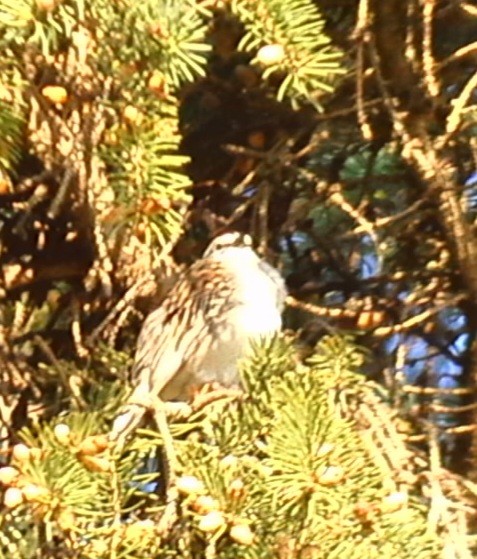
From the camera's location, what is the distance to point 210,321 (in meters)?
1.11

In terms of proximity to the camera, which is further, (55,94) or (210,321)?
(210,321)

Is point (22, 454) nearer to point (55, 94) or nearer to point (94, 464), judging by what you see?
point (94, 464)

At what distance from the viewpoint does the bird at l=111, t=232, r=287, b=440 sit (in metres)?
0.96

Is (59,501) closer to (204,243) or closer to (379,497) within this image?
(379,497)

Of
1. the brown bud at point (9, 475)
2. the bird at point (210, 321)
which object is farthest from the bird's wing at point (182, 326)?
the brown bud at point (9, 475)

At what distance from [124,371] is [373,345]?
187mm

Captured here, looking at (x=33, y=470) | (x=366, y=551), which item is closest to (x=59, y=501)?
(x=33, y=470)

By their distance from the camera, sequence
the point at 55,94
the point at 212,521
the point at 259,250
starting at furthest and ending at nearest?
the point at 259,250 < the point at 55,94 < the point at 212,521

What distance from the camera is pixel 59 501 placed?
2.25ft

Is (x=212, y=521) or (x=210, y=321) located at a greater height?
(x=210, y=321)

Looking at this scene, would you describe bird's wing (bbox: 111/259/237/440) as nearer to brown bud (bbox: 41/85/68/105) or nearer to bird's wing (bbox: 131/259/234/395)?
bird's wing (bbox: 131/259/234/395)

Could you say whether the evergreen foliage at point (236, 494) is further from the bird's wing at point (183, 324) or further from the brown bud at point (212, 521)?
the bird's wing at point (183, 324)

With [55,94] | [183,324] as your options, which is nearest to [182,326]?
[183,324]

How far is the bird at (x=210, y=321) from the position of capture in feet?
3.16
